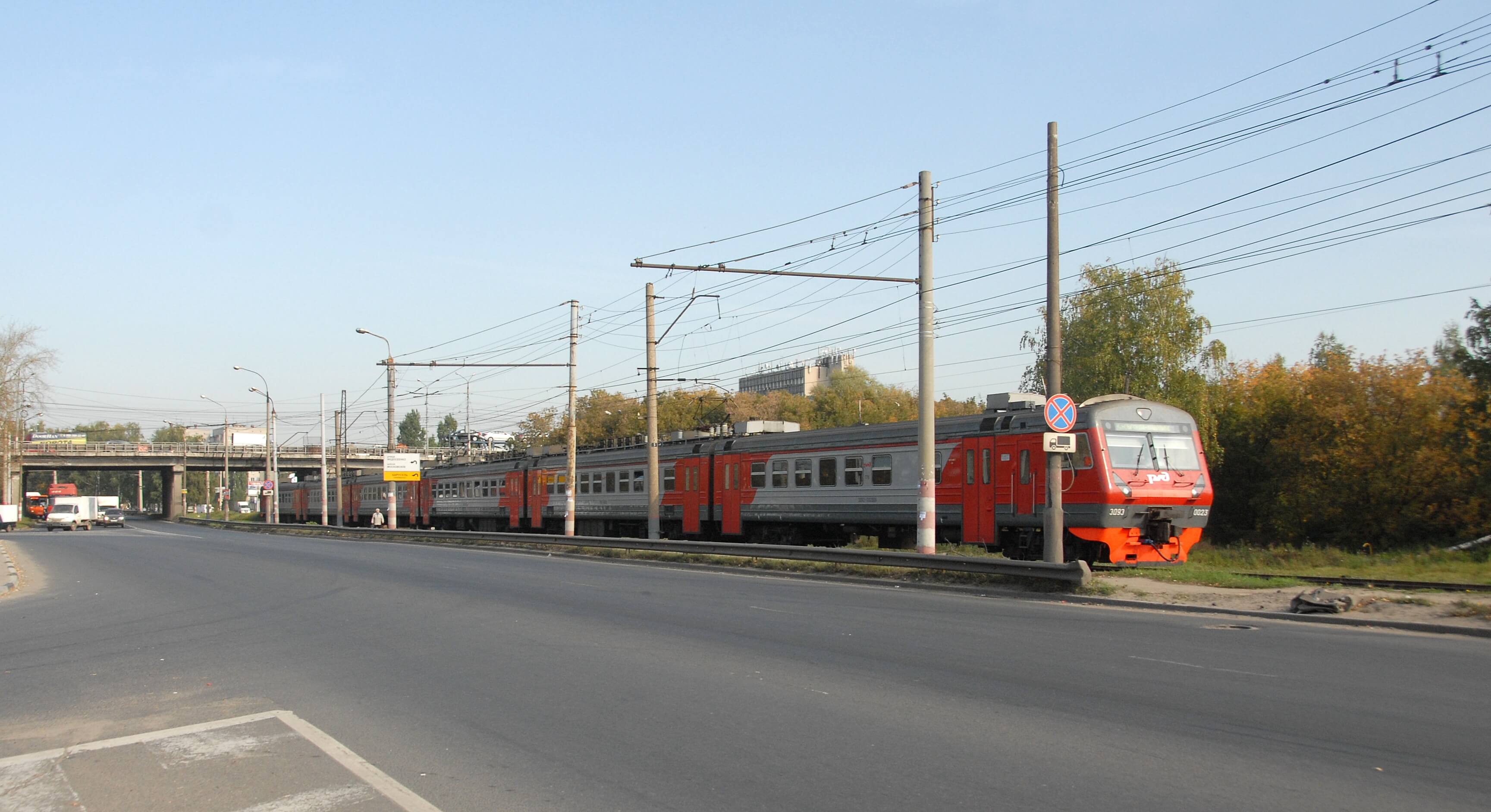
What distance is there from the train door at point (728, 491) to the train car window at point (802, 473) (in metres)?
2.67

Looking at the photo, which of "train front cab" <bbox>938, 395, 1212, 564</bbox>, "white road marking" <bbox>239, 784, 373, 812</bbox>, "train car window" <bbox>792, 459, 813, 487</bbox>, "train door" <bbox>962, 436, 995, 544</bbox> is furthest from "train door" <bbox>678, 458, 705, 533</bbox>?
"white road marking" <bbox>239, 784, 373, 812</bbox>

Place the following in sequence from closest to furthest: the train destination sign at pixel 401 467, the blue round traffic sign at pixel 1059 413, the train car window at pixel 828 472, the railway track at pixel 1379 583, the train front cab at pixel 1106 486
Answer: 1. the railway track at pixel 1379 583
2. the blue round traffic sign at pixel 1059 413
3. the train front cab at pixel 1106 486
4. the train car window at pixel 828 472
5. the train destination sign at pixel 401 467

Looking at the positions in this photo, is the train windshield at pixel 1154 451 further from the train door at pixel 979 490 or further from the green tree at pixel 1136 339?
the green tree at pixel 1136 339

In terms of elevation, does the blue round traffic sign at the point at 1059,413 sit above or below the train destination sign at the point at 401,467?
above

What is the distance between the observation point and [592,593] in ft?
56.3

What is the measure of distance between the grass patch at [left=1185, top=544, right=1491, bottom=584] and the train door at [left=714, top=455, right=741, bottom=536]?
12.0 meters

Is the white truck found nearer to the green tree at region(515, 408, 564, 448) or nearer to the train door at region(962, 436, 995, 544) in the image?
the green tree at region(515, 408, 564, 448)

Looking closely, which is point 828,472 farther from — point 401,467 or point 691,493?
point 401,467

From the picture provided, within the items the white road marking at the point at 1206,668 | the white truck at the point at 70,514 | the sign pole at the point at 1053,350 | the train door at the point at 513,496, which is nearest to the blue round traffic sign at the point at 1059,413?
the sign pole at the point at 1053,350

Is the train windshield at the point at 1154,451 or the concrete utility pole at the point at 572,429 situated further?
the concrete utility pole at the point at 572,429

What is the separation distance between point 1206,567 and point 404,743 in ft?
51.7

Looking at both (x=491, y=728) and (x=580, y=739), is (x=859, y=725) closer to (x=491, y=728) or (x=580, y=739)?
(x=580, y=739)

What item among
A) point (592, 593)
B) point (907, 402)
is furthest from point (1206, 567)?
point (907, 402)

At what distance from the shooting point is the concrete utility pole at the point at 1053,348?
57.8ft
